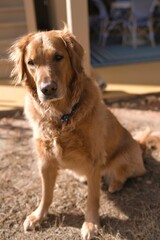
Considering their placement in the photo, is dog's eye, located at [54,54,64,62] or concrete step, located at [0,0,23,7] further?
concrete step, located at [0,0,23,7]

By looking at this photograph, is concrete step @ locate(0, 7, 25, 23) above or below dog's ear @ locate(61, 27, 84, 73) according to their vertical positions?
below

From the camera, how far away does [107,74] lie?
5.82m

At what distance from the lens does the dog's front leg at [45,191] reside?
2.70 m

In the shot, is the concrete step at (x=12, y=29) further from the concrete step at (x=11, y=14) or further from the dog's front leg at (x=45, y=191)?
the dog's front leg at (x=45, y=191)

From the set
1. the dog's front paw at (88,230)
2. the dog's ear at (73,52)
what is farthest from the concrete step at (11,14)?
the dog's front paw at (88,230)

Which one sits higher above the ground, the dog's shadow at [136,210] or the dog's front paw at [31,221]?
the dog's front paw at [31,221]

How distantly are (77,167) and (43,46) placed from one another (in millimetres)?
987

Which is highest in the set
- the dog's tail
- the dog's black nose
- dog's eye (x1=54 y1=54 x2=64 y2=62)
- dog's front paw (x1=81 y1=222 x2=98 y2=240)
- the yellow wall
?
dog's eye (x1=54 y1=54 x2=64 y2=62)

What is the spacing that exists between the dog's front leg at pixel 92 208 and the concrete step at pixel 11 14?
483cm

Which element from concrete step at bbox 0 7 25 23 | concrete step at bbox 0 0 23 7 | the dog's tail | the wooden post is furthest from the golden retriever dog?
concrete step at bbox 0 0 23 7

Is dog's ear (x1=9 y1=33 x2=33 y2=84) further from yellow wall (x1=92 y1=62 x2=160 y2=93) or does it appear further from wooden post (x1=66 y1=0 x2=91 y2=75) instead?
yellow wall (x1=92 y1=62 x2=160 y2=93)

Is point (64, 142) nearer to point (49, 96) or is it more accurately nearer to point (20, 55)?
point (49, 96)

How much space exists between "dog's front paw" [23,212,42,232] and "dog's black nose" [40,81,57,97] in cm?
111

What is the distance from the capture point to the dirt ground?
8.72 ft
